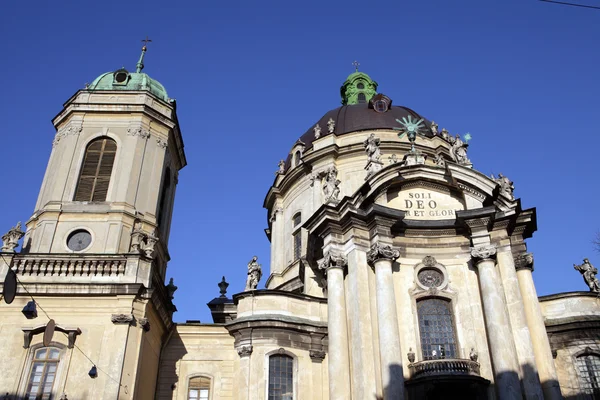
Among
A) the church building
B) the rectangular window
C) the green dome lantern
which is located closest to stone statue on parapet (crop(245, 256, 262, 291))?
the church building

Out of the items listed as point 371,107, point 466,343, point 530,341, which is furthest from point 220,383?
point 371,107

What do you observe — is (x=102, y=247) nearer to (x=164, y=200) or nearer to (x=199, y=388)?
(x=164, y=200)

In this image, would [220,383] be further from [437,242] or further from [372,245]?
[437,242]

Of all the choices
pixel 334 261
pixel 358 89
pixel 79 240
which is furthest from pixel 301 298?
pixel 358 89

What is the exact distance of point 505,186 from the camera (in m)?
22.2

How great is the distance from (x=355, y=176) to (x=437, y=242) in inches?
292

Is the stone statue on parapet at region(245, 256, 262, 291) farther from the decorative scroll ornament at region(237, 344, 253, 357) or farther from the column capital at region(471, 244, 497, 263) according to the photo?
the column capital at region(471, 244, 497, 263)

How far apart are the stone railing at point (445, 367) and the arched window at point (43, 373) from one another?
1113 centimetres

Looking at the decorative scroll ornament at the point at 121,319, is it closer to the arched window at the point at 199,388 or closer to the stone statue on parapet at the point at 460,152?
the arched window at the point at 199,388

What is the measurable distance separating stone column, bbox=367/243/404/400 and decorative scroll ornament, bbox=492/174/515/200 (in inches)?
206

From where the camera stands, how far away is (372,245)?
20.4m

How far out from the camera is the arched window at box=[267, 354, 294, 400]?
18.9m

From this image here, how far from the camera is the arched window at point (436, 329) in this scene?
19391mm

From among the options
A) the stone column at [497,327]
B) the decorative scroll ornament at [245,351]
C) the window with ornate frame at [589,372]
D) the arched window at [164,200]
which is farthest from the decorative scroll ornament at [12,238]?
the window with ornate frame at [589,372]
